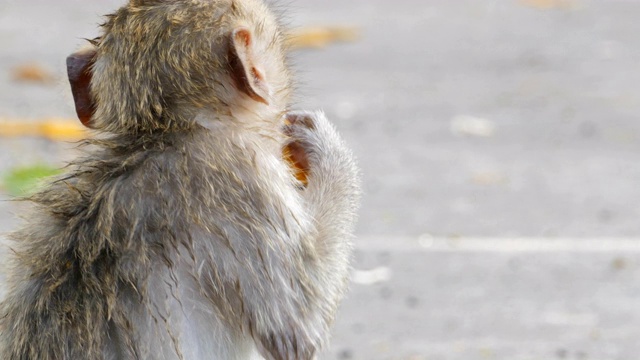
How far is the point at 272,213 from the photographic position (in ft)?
12.8

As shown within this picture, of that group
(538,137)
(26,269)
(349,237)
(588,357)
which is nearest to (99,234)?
(26,269)

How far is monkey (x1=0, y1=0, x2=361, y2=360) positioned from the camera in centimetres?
374

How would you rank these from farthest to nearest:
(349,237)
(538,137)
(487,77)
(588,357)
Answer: (487,77)
(538,137)
(588,357)
(349,237)

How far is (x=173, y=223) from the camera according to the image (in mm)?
3842

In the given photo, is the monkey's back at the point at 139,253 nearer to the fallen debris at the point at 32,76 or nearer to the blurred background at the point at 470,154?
the blurred background at the point at 470,154

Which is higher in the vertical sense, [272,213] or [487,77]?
[272,213]

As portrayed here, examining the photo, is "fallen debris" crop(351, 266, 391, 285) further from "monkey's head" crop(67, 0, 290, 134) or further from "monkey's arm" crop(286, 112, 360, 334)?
"monkey's head" crop(67, 0, 290, 134)

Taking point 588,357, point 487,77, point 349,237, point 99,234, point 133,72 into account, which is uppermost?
point 133,72

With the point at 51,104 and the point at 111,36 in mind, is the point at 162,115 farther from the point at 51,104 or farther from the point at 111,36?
the point at 51,104

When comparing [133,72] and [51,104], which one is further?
[51,104]

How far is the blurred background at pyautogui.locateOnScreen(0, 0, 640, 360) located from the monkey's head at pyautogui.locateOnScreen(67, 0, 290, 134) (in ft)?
1.66

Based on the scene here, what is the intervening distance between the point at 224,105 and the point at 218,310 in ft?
1.91

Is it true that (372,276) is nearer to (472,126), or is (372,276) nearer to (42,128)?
(472,126)

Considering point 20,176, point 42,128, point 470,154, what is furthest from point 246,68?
point 42,128
